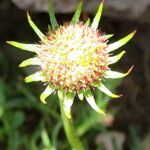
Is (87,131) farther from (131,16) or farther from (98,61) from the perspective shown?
(98,61)

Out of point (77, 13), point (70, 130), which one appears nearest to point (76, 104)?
point (70, 130)

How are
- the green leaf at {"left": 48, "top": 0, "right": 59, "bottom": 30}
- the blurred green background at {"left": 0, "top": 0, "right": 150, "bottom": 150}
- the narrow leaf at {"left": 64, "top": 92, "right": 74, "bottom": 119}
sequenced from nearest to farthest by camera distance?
the narrow leaf at {"left": 64, "top": 92, "right": 74, "bottom": 119}
the green leaf at {"left": 48, "top": 0, "right": 59, "bottom": 30}
the blurred green background at {"left": 0, "top": 0, "right": 150, "bottom": 150}

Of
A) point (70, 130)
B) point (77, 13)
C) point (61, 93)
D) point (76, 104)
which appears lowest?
point (70, 130)

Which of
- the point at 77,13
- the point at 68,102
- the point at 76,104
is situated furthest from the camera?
the point at 76,104

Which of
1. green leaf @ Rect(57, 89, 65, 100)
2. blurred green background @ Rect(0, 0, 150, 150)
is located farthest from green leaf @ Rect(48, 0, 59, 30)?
blurred green background @ Rect(0, 0, 150, 150)

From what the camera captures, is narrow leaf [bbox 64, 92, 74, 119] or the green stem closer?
narrow leaf [bbox 64, 92, 74, 119]

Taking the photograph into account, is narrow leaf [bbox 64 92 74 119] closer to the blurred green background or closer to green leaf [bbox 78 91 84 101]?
green leaf [bbox 78 91 84 101]

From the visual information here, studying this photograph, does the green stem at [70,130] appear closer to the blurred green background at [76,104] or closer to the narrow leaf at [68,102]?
the narrow leaf at [68,102]

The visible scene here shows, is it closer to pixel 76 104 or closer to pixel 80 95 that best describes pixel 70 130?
pixel 80 95
